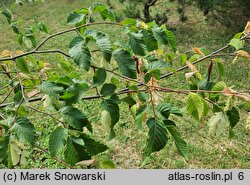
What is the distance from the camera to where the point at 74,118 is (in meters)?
0.95

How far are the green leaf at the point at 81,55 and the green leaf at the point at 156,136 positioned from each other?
26 cm

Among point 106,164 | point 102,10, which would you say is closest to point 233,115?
point 106,164

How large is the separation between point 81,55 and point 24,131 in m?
0.27

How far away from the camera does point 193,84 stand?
3.88 ft

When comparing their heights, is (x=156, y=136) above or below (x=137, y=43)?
below

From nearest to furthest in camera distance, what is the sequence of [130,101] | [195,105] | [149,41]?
[195,105]
[149,41]
[130,101]

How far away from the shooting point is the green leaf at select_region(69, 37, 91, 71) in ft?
3.35

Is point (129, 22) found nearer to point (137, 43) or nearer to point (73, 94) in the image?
point (137, 43)

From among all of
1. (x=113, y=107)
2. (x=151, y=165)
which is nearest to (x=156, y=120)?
(x=113, y=107)

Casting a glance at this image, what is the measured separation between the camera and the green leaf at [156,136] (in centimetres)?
91

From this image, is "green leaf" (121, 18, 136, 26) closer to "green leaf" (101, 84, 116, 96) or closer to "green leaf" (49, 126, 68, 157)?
"green leaf" (101, 84, 116, 96)

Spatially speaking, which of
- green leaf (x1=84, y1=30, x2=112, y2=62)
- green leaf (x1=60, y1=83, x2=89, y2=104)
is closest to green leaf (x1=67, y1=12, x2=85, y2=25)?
green leaf (x1=84, y1=30, x2=112, y2=62)

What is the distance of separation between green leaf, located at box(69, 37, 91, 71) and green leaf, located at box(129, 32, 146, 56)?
0.50 feet

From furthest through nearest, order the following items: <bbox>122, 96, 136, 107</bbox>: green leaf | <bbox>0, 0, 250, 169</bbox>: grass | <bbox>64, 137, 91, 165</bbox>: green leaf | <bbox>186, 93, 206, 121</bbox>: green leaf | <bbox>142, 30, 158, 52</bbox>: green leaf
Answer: <bbox>0, 0, 250, 169</bbox>: grass
<bbox>122, 96, 136, 107</bbox>: green leaf
<bbox>142, 30, 158, 52</bbox>: green leaf
<bbox>186, 93, 206, 121</bbox>: green leaf
<bbox>64, 137, 91, 165</bbox>: green leaf
